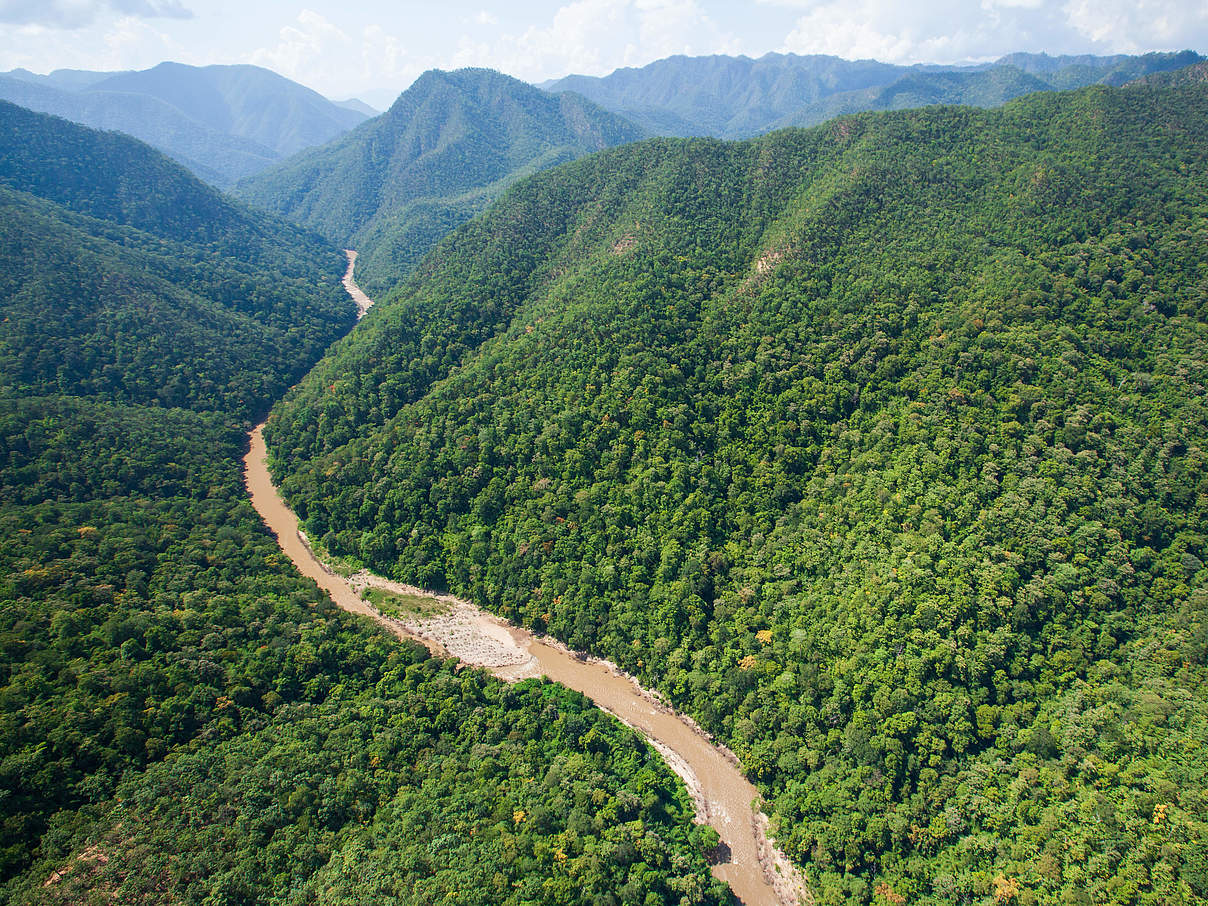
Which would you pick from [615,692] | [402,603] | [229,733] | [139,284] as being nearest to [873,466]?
[615,692]

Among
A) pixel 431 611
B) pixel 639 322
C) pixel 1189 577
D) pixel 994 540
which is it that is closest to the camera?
pixel 1189 577

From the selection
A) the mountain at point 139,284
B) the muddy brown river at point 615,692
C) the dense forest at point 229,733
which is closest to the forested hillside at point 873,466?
the muddy brown river at point 615,692

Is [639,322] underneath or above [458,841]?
above

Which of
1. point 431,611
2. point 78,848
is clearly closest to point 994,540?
point 431,611

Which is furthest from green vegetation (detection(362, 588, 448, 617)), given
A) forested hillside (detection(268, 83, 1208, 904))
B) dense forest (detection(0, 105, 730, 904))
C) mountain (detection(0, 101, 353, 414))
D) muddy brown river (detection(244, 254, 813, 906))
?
mountain (detection(0, 101, 353, 414))

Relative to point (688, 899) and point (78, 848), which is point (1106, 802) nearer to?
point (688, 899)
